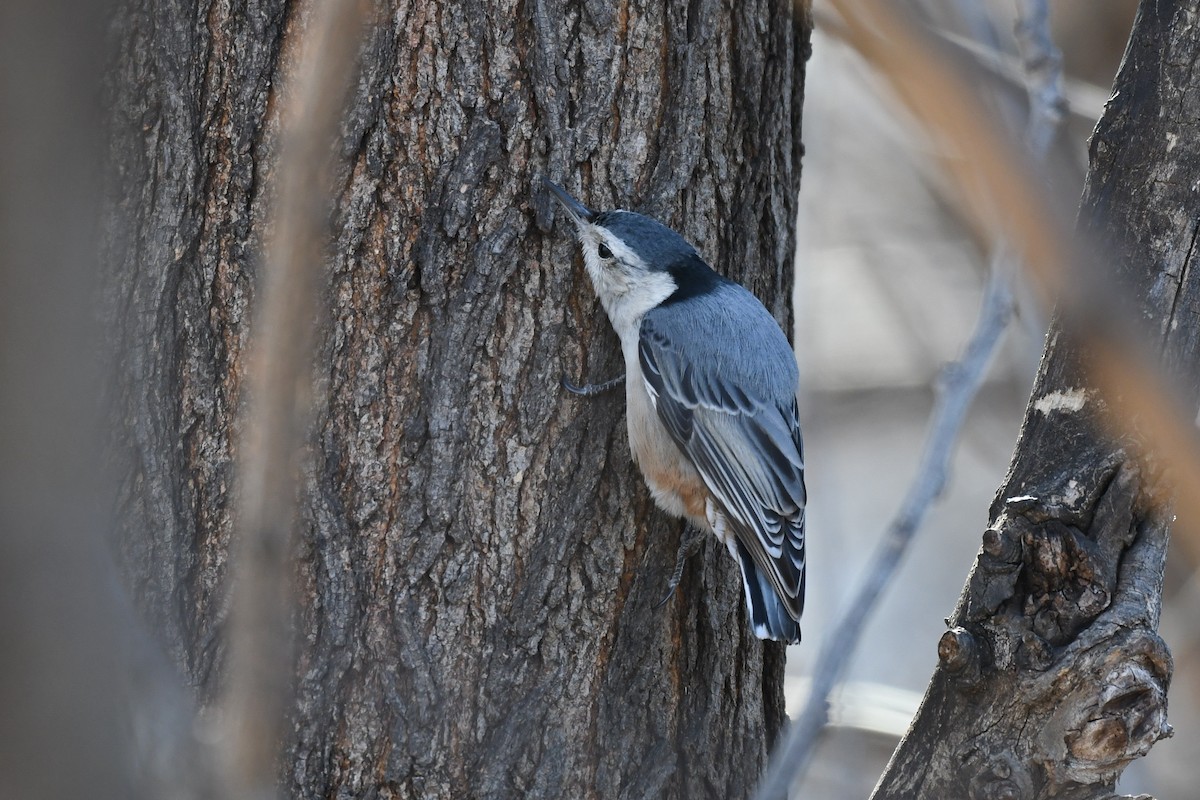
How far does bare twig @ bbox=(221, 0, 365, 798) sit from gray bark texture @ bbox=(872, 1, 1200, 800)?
1099 mm

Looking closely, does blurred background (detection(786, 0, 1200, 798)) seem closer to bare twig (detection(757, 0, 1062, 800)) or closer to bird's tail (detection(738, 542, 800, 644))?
bird's tail (detection(738, 542, 800, 644))

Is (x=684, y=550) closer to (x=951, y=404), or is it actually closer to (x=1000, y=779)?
(x=951, y=404)

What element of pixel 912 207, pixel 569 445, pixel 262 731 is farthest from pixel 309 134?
pixel 912 207

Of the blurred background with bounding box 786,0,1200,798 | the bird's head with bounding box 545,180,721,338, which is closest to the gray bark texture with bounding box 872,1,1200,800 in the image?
the bird's head with bounding box 545,180,721,338

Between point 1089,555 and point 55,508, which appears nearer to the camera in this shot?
point 55,508

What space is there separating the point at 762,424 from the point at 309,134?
197 cm

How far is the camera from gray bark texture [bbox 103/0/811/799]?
1.99m

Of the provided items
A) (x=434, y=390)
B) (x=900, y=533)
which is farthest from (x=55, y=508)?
(x=900, y=533)

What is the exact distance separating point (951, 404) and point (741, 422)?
715 mm

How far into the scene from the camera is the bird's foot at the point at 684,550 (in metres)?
2.28

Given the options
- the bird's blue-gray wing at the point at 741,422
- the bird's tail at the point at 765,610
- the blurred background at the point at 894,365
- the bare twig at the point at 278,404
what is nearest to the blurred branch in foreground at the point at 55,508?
the bare twig at the point at 278,404

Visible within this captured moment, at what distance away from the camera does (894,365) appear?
5488 mm

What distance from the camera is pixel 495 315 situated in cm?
214

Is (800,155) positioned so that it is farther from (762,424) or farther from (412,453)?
(412,453)
